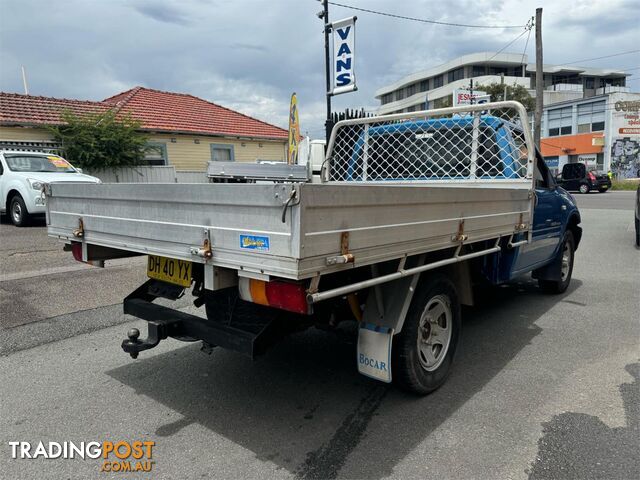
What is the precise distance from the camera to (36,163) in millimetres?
10953

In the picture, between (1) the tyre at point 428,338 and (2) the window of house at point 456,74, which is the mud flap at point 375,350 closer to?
(1) the tyre at point 428,338

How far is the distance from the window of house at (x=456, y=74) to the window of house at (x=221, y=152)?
185ft

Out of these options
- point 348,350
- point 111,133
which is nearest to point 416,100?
point 111,133

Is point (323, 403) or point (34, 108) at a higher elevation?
point (34, 108)

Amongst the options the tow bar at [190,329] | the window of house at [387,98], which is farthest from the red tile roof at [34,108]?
the window of house at [387,98]

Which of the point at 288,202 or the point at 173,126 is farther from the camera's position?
the point at 173,126

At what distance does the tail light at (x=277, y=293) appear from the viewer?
7.45 ft

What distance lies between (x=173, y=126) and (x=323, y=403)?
674 inches

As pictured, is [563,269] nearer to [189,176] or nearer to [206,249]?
[206,249]

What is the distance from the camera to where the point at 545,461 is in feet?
8.57

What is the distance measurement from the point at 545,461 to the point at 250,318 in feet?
6.26

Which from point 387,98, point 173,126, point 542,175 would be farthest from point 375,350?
point 387,98

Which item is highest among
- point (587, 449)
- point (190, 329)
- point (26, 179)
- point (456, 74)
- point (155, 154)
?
point (456, 74)

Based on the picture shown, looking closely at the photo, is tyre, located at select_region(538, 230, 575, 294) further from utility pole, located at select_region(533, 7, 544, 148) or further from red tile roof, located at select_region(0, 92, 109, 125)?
utility pole, located at select_region(533, 7, 544, 148)
